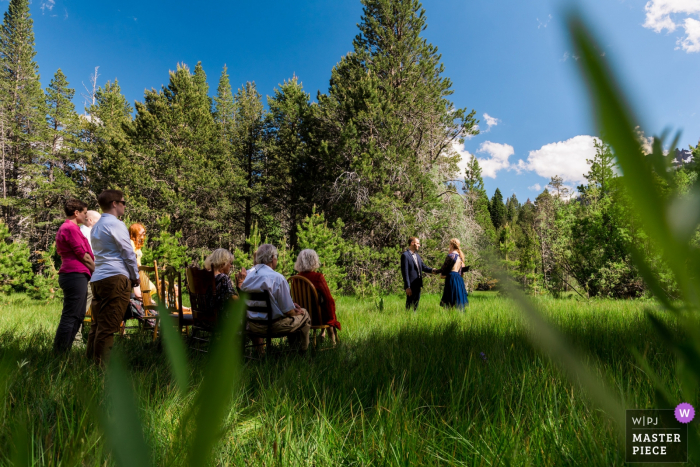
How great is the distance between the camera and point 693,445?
0.21 metres

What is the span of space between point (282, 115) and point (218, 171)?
224 inches

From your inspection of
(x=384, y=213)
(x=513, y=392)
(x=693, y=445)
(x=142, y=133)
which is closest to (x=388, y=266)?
(x=384, y=213)

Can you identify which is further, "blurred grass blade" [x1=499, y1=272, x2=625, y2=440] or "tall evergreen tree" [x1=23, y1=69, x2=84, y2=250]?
"tall evergreen tree" [x1=23, y1=69, x2=84, y2=250]

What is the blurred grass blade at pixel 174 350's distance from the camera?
188 mm

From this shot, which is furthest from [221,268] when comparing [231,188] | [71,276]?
[231,188]

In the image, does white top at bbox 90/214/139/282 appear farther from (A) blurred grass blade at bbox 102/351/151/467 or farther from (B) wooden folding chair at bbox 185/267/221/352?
(A) blurred grass blade at bbox 102/351/151/467

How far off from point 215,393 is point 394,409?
1.89 metres

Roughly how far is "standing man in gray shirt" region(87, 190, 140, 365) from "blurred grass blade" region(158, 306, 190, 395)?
12.8ft

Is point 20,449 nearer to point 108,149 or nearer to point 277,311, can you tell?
point 277,311

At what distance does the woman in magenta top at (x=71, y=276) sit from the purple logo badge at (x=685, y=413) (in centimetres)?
474

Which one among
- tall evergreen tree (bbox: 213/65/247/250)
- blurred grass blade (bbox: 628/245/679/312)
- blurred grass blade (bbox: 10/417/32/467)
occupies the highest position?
tall evergreen tree (bbox: 213/65/247/250)

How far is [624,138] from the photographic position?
13cm

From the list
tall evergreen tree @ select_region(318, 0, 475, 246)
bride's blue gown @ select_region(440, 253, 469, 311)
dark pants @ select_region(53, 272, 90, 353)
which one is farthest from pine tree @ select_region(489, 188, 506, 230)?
dark pants @ select_region(53, 272, 90, 353)

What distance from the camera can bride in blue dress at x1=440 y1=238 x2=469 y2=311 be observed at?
282 inches
